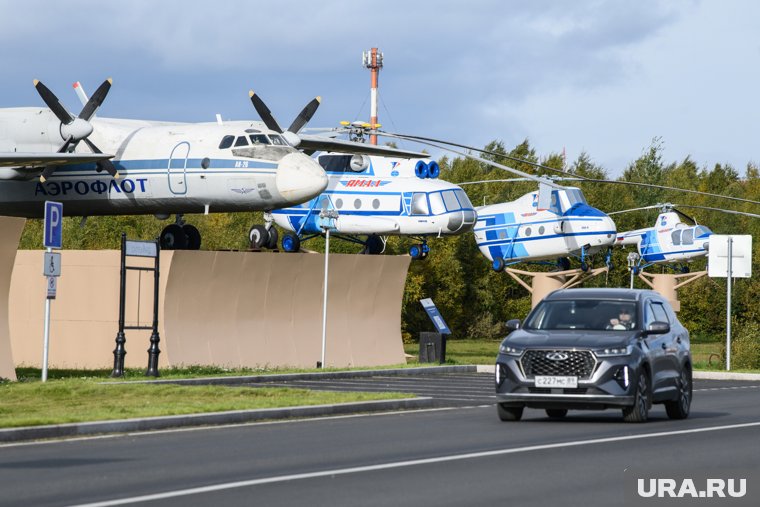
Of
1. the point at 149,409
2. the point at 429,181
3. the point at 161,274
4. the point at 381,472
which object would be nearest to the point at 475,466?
the point at 381,472

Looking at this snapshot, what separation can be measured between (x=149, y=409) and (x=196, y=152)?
66.0 feet

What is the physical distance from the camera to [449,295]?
261 ft

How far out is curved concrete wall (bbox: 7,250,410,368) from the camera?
33625mm

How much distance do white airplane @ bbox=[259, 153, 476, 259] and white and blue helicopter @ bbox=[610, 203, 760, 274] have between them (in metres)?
18.6

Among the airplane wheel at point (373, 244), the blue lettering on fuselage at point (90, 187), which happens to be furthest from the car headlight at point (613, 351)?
the airplane wheel at point (373, 244)

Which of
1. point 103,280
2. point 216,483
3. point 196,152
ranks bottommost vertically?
point 216,483

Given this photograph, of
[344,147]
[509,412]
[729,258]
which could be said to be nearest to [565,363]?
[509,412]

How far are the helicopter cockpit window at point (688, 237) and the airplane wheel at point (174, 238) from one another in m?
35.4

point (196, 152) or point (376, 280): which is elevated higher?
point (196, 152)

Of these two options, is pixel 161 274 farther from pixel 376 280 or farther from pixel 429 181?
pixel 429 181

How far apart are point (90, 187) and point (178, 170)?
11.0 ft

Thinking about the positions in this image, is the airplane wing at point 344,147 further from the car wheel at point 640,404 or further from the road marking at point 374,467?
the road marking at point 374,467

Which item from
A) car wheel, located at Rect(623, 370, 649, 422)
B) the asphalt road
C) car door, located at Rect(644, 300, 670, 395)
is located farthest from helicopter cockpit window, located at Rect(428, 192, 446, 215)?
car wheel, located at Rect(623, 370, 649, 422)

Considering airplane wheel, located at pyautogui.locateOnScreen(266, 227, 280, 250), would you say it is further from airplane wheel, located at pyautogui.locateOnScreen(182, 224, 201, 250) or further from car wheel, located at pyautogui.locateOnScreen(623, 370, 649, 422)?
car wheel, located at pyautogui.locateOnScreen(623, 370, 649, 422)
